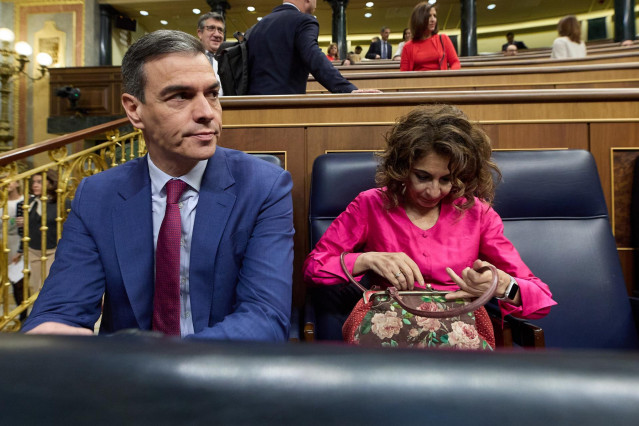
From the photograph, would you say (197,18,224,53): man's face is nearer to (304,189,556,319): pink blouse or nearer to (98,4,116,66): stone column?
(304,189,556,319): pink blouse

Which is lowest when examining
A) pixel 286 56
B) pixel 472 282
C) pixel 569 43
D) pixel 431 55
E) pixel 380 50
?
pixel 472 282

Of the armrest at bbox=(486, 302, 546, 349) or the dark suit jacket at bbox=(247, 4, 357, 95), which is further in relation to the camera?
the dark suit jacket at bbox=(247, 4, 357, 95)

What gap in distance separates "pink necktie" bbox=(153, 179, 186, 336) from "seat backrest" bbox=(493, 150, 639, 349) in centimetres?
95

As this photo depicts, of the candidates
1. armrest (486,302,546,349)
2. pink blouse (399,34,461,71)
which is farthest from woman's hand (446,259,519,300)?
pink blouse (399,34,461,71)

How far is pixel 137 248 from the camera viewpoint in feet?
2.84

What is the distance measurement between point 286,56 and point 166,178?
124 cm

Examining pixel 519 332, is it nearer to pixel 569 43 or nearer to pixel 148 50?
pixel 148 50

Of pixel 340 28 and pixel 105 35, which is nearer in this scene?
pixel 105 35

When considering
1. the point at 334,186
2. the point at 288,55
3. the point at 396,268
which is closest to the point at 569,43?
the point at 288,55

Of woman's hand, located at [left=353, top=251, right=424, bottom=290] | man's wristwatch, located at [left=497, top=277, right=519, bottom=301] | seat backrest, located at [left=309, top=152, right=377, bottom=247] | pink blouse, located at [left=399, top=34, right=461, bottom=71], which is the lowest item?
man's wristwatch, located at [left=497, top=277, right=519, bottom=301]

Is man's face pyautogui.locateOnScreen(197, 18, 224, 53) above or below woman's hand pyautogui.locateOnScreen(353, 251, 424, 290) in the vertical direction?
above

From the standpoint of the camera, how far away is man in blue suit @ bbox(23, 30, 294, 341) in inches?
33.4

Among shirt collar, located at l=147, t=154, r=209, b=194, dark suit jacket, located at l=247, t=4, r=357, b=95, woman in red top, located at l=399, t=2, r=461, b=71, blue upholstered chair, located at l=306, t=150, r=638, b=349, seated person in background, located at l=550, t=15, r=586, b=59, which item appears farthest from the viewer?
seated person in background, located at l=550, t=15, r=586, b=59

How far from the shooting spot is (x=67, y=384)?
199 mm
